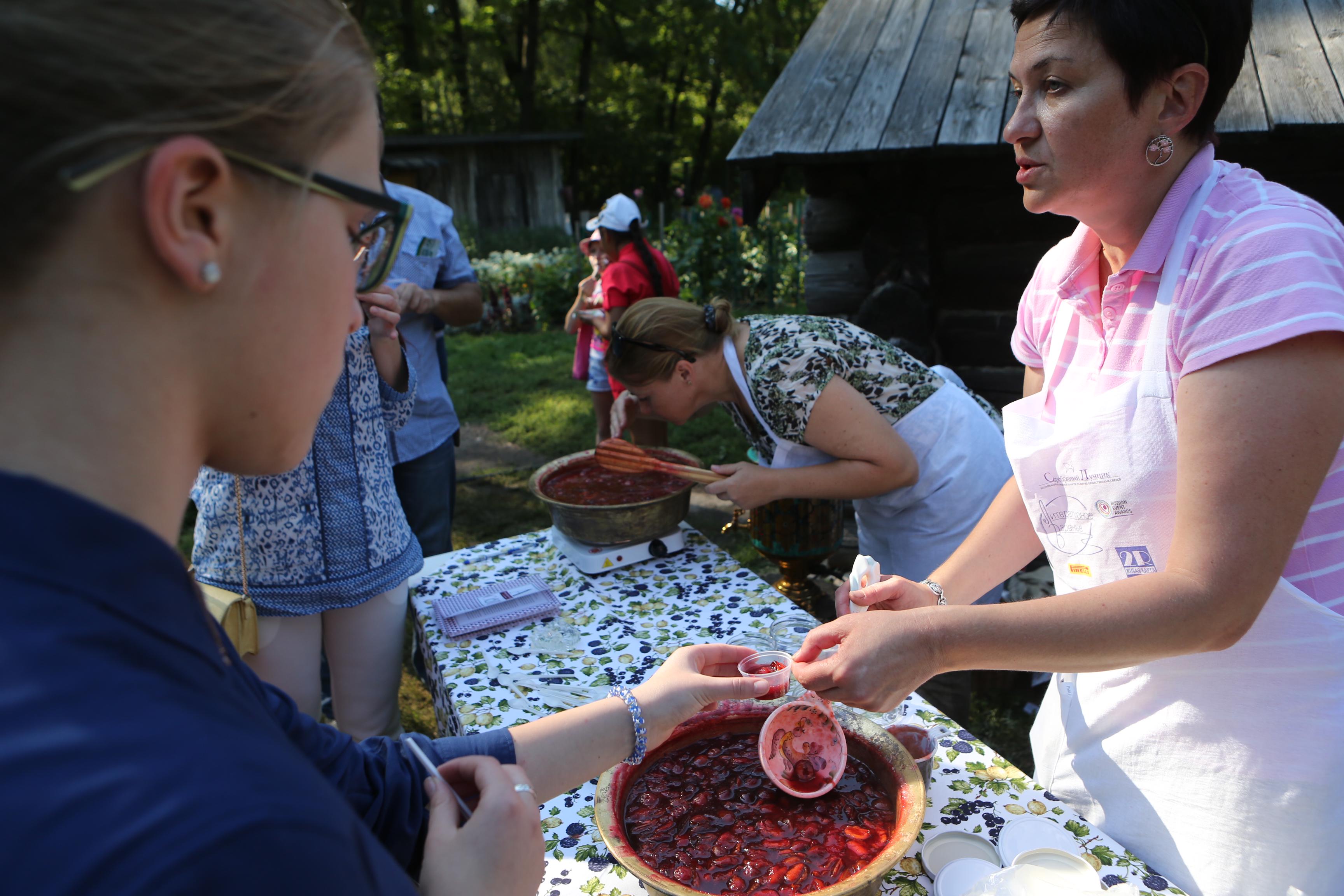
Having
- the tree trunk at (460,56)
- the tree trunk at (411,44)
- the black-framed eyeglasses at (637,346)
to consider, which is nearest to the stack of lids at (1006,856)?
the black-framed eyeglasses at (637,346)

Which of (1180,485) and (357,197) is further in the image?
(1180,485)

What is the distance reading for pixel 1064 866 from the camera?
51.8 inches

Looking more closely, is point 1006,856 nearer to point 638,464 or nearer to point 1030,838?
point 1030,838

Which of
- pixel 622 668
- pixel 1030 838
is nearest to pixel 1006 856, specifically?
pixel 1030 838

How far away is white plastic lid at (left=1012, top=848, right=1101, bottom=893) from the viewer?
1262 millimetres

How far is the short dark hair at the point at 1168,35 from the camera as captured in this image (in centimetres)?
133

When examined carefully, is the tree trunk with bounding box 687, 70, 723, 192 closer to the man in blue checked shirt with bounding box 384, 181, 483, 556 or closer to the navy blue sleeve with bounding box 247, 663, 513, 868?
the man in blue checked shirt with bounding box 384, 181, 483, 556

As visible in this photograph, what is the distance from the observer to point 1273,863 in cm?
141

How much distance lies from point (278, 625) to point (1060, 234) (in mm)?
4216

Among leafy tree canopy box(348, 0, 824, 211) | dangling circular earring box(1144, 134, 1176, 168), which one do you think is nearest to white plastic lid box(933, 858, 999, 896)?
dangling circular earring box(1144, 134, 1176, 168)

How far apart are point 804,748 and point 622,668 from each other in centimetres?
75

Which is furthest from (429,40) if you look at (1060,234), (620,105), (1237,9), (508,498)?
(1237,9)

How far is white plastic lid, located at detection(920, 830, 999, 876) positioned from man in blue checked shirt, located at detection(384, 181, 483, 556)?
2780 millimetres

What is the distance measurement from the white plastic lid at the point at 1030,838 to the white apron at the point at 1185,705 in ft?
0.58
